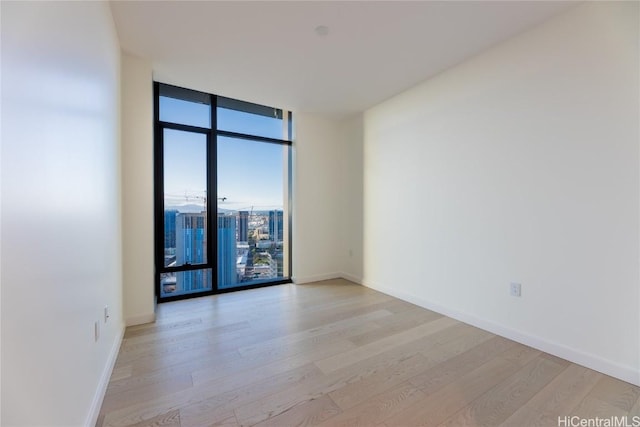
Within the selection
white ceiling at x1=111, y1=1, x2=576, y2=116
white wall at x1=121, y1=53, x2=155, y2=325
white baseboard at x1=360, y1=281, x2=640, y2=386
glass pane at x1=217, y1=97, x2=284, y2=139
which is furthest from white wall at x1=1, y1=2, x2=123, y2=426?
white baseboard at x1=360, y1=281, x2=640, y2=386

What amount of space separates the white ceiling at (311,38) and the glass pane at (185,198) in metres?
0.69

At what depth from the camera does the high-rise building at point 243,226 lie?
3.61 m

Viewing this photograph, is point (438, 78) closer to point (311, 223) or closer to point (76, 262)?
point (311, 223)

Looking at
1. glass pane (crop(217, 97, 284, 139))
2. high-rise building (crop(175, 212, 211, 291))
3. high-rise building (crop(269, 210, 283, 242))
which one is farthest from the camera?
high-rise building (crop(269, 210, 283, 242))

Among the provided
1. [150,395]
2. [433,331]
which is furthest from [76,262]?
[433,331]

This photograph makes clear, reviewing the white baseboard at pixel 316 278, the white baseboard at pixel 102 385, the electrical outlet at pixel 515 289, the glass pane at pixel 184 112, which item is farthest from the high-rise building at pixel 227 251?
the electrical outlet at pixel 515 289

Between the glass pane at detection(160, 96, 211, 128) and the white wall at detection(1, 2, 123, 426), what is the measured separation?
1442mm

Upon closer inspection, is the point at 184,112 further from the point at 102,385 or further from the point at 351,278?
the point at 351,278

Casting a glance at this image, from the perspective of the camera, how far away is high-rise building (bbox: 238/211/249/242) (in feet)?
11.8

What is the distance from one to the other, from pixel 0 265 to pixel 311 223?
340 centimetres

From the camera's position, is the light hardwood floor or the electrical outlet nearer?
the light hardwood floor

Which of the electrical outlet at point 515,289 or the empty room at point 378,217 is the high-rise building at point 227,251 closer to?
the empty room at point 378,217

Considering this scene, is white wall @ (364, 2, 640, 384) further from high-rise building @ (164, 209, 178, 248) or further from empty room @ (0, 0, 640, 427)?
high-rise building @ (164, 209, 178, 248)

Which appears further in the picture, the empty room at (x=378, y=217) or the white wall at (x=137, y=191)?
the white wall at (x=137, y=191)
